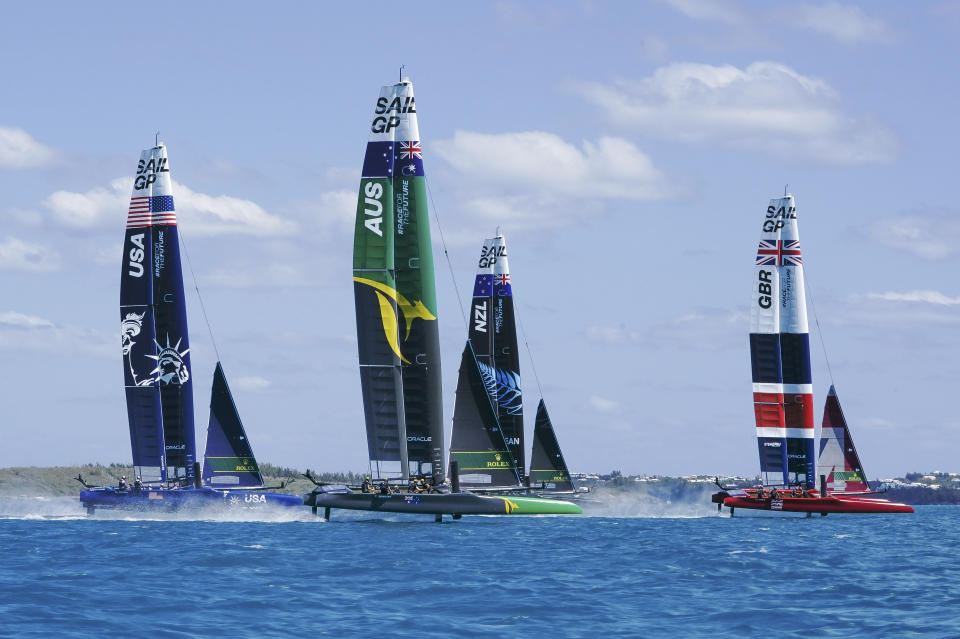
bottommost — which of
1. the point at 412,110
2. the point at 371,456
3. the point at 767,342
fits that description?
the point at 371,456

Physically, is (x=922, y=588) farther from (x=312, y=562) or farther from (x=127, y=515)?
(x=127, y=515)

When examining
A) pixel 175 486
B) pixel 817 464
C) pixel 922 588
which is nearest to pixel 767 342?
pixel 817 464

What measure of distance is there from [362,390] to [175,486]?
12.0m

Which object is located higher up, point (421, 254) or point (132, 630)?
point (421, 254)

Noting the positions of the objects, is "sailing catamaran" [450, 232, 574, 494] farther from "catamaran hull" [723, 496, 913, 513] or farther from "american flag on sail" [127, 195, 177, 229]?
"american flag on sail" [127, 195, 177, 229]

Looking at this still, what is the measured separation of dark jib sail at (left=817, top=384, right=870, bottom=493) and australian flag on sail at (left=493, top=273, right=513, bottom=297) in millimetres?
18614

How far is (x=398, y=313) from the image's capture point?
5391 centimetres

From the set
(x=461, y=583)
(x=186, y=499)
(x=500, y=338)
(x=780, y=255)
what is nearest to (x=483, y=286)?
(x=500, y=338)

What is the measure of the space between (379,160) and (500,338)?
21.1 metres

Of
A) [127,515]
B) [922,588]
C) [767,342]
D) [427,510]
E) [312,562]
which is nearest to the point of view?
[922,588]

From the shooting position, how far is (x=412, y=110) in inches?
2131

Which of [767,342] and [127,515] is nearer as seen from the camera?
[127,515]

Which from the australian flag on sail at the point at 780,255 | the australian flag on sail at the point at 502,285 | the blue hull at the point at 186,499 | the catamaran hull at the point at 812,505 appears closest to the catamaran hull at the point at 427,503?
the blue hull at the point at 186,499

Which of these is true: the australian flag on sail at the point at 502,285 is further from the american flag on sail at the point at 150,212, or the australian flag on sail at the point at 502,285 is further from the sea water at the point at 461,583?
the sea water at the point at 461,583
